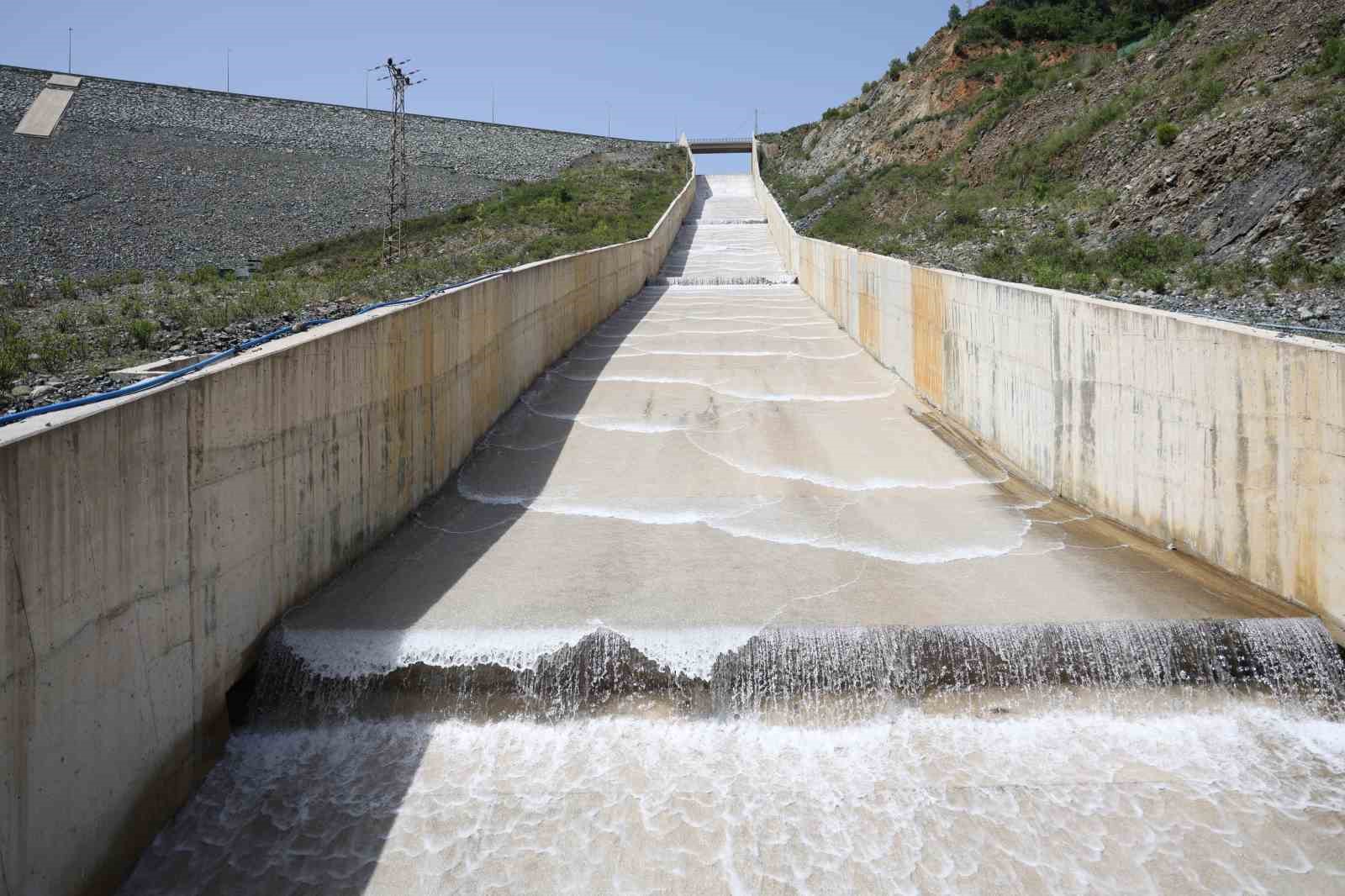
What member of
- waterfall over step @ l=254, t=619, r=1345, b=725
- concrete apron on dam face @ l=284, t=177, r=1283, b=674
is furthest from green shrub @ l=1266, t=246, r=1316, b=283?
waterfall over step @ l=254, t=619, r=1345, b=725

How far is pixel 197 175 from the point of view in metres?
49.4

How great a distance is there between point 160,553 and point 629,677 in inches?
113

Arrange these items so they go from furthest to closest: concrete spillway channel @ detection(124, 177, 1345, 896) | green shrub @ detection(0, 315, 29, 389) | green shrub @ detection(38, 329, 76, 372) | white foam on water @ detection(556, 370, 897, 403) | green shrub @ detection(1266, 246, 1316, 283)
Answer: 1. white foam on water @ detection(556, 370, 897, 403)
2. green shrub @ detection(1266, 246, 1316, 283)
3. green shrub @ detection(38, 329, 76, 372)
4. green shrub @ detection(0, 315, 29, 389)
5. concrete spillway channel @ detection(124, 177, 1345, 896)

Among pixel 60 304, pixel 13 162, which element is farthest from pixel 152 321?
pixel 13 162

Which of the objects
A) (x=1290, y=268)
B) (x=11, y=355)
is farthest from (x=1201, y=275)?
(x=11, y=355)

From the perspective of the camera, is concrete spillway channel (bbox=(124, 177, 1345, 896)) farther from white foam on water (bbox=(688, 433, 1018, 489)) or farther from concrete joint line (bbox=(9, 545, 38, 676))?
concrete joint line (bbox=(9, 545, 38, 676))

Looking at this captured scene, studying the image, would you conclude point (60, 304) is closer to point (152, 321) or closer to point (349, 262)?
point (152, 321)

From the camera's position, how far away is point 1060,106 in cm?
3025

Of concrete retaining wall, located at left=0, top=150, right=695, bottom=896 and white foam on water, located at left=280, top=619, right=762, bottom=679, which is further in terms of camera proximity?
white foam on water, located at left=280, top=619, right=762, bottom=679

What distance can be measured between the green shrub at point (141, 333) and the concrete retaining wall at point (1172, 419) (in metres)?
11.1

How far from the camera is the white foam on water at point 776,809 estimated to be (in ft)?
15.7

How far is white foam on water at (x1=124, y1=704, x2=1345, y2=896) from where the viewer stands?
15.7ft

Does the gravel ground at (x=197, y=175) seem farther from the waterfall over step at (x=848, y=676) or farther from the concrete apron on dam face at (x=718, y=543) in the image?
the waterfall over step at (x=848, y=676)

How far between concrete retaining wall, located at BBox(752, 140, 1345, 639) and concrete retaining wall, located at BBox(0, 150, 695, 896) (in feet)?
20.0
